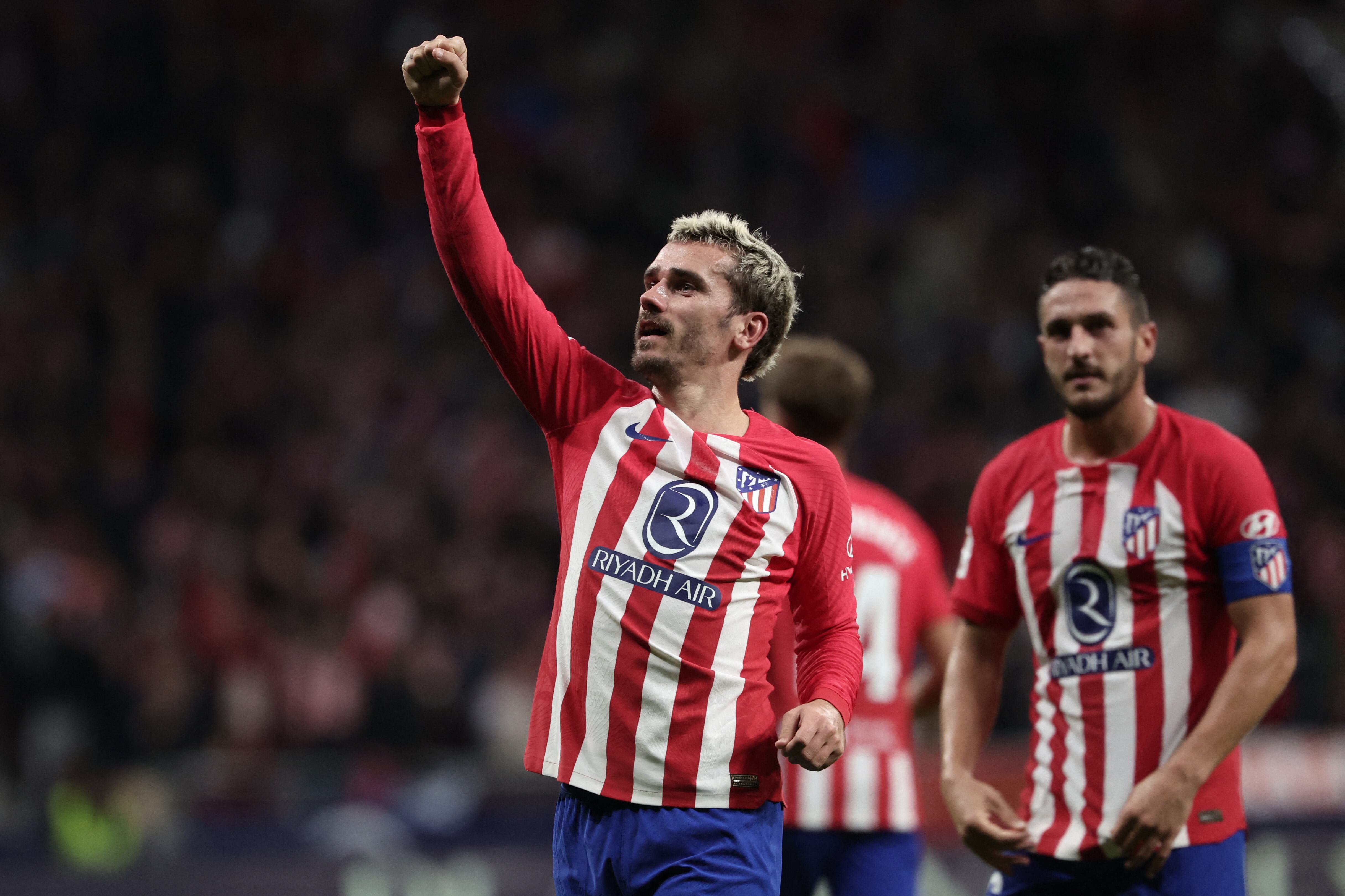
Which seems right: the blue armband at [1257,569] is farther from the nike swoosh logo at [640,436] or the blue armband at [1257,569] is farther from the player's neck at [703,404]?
the nike swoosh logo at [640,436]

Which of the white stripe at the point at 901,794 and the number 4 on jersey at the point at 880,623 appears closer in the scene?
the white stripe at the point at 901,794

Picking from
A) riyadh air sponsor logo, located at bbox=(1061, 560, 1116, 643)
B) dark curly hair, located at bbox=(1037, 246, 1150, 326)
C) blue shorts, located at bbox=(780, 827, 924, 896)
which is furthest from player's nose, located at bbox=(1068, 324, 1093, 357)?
blue shorts, located at bbox=(780, 827, 924, 896)

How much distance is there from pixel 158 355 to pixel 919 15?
732cm

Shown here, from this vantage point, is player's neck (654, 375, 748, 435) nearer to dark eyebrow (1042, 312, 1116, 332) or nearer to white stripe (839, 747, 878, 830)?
dark eyebrow (1042, 312, 1116, 332)

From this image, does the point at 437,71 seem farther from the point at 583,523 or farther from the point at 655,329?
the point at 583,523

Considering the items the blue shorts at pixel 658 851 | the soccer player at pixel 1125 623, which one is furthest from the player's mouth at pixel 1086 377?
the blue shorts at pixel 658 851

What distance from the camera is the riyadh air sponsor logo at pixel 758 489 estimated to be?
2.99 meters

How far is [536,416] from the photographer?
122 inches

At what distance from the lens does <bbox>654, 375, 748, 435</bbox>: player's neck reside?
3084mm

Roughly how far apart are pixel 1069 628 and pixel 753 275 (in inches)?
47.3

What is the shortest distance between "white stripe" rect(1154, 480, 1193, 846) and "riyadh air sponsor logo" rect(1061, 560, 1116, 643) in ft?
0.37

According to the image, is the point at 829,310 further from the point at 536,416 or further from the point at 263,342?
the point at 536,416

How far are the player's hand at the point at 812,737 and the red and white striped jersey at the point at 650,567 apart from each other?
10 cm

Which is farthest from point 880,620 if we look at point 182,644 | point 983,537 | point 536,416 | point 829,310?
point 829,310
